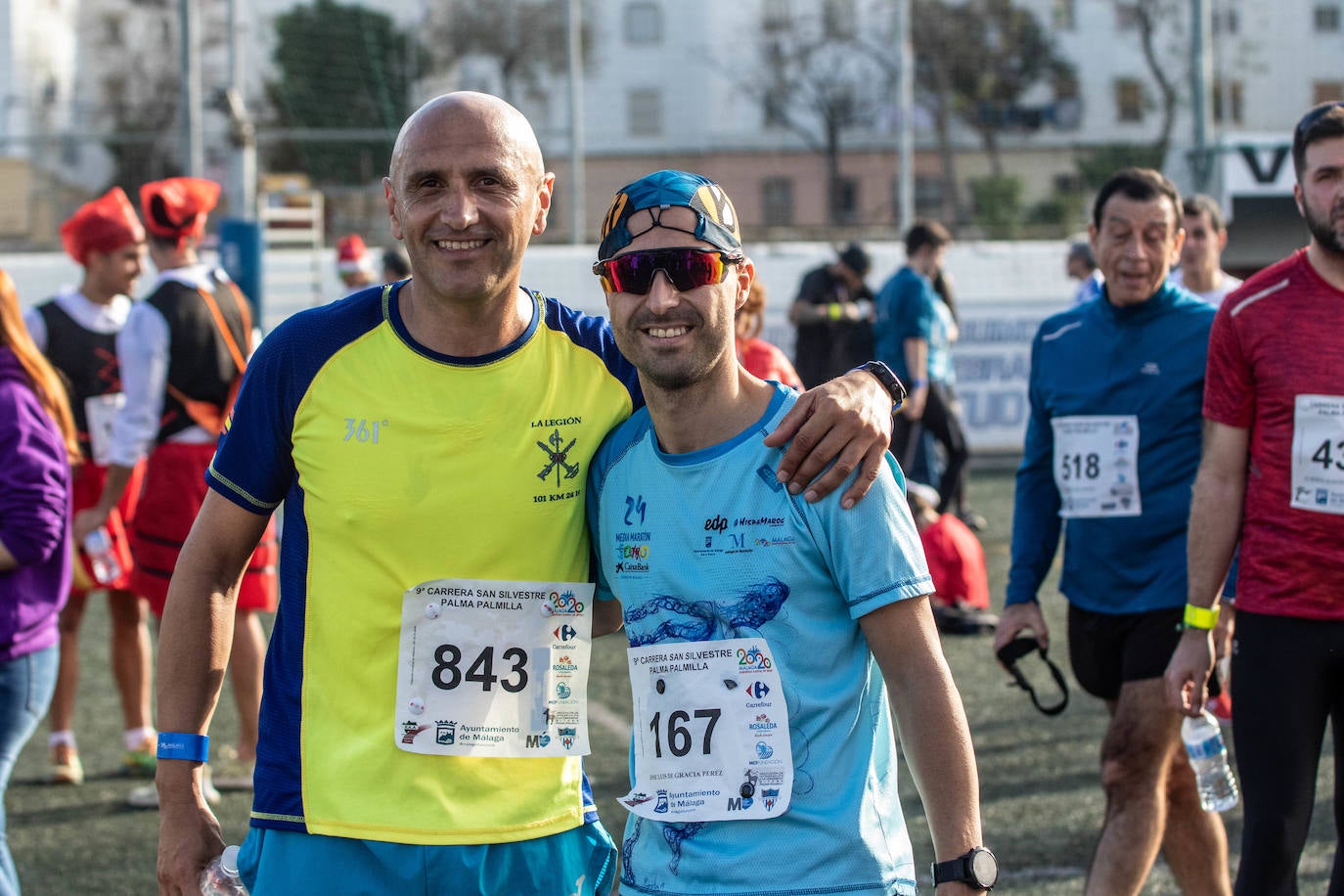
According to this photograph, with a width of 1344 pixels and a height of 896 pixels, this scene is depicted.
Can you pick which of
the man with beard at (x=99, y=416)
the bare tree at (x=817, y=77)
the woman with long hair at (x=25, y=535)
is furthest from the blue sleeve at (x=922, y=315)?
the bare tree at (x=817, y=77)

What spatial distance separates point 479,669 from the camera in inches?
104

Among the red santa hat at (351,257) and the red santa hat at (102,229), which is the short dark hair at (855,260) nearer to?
the red santa hat at (351,257)

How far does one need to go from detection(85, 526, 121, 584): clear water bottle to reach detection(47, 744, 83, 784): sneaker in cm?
83

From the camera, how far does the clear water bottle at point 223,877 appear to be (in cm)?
261

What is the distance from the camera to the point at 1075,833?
18.0 feet

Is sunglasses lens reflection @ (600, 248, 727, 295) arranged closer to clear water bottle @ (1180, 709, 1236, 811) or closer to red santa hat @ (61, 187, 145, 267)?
clear water bottle @ (1180, 709, 1236, 811)

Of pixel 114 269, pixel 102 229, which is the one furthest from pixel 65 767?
pixel 102 229

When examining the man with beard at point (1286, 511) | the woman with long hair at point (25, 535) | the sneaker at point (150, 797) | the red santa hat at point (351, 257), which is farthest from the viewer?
the red santa hat at point (351, 257)

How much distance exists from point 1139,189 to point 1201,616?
1.32 metres

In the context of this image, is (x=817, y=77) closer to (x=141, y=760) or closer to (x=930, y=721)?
(x=141, y=760)

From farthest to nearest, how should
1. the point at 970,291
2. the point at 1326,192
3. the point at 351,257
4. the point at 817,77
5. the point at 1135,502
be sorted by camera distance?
the point at 817,77, the point at 970,291, the point at 351,257, the point at 1135,502, the point at 1326,192

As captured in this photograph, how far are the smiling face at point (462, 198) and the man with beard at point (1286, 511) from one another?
2.02m

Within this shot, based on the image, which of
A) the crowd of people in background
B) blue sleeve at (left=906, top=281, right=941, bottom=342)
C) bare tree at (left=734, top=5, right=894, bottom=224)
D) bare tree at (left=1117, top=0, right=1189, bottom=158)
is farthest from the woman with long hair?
bare tree at (left=1117, top=0, right=1189, bottom=158)

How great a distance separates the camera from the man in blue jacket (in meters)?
4.37
